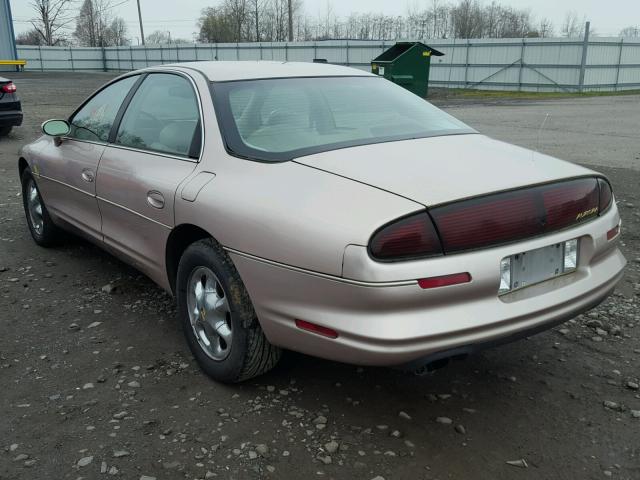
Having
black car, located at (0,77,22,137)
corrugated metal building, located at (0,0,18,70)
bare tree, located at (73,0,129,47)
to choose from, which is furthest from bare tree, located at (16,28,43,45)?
black car, located at (0,77,22,137)

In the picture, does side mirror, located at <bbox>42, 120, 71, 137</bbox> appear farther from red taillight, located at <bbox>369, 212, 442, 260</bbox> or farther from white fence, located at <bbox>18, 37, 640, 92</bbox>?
white fence, located at <bbox>18, 37, 640, 92</bbox>

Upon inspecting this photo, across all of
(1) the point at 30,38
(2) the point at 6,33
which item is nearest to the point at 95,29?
(1) the point at 30,38

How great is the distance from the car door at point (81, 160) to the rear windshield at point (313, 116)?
45.3 inches

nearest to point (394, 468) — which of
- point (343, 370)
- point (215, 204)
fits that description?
point (343, 370)

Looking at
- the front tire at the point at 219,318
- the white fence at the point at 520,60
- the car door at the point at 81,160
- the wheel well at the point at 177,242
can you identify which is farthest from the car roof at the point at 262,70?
the white fence at the point at 520,60

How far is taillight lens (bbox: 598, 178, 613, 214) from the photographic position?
2895 millimetres

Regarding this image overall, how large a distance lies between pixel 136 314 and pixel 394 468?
2.19 metres

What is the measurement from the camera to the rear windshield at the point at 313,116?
305 centimetres

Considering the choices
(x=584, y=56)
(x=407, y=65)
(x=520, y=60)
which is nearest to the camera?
(x=407, y=65)

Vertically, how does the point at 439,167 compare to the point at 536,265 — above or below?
above

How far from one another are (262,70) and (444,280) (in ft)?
6.41

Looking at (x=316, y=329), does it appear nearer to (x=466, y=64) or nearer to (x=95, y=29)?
(x=466, y=64)

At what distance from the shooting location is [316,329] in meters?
2.49

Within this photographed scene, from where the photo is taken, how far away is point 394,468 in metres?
2.49
